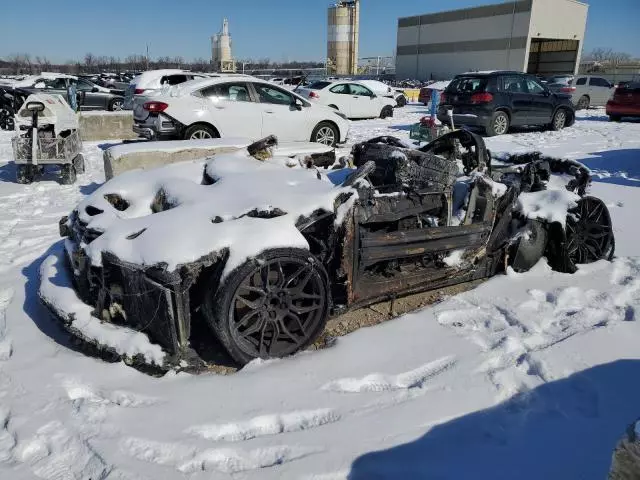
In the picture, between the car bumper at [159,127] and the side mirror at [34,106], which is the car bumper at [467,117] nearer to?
the car bumper at [159,127]

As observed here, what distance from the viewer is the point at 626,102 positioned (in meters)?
16.2

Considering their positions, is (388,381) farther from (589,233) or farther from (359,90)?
(359,90)

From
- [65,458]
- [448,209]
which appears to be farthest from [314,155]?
[65,458]

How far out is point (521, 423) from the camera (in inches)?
98.5

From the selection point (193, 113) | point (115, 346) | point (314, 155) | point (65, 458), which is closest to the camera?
point (65, 458)

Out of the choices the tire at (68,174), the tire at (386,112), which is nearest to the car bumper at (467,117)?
the tire at (386,112)

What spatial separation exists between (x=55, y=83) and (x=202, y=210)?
18391 millimetres

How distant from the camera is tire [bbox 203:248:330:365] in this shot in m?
2.74

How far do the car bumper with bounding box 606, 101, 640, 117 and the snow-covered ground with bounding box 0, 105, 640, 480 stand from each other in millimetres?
15307

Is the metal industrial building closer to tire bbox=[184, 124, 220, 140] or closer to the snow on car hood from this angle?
tire bbox=[184, 124, 220, 140]

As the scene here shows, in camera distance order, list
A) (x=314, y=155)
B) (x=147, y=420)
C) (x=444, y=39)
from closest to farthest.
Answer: (x=147, y=420), (x=314, y=155), (x=444, y=39)

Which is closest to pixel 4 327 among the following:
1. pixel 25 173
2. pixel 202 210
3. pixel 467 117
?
pixel 202 210

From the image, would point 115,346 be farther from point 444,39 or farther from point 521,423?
point 444,39

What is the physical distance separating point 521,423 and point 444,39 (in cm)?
5596
